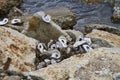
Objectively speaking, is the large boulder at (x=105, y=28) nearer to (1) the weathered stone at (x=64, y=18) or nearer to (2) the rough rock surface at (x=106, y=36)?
(1) the weathered stone at (x=64, y=18)

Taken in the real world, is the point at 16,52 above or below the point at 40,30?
above

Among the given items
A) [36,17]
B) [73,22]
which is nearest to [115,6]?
[73,22]

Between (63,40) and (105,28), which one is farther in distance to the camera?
(105,28)

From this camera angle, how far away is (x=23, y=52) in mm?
9180

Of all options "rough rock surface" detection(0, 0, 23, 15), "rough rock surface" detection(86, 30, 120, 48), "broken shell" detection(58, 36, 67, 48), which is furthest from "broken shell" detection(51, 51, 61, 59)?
"rough rock surface" detection(0, 0, 23, 15)

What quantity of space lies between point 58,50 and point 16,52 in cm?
165

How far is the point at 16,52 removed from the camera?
354 inches

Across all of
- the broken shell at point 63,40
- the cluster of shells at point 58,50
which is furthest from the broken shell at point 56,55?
the broken shell at point 63,40

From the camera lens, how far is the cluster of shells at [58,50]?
962cm

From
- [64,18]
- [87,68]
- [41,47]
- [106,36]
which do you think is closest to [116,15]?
[64,18]

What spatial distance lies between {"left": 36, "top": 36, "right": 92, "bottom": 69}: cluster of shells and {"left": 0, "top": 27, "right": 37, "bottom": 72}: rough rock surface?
0.34 meters

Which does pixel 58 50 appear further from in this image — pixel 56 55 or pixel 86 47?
pixel 86 47

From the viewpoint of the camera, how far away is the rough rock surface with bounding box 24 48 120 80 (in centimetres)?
736

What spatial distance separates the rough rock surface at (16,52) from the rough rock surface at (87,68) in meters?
0.72
